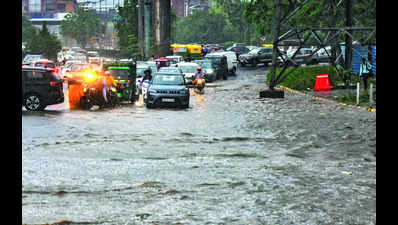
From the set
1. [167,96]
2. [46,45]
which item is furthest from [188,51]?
[167,96]

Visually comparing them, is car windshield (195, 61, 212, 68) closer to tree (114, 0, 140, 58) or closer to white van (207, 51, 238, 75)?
white van (207, 51, 238, 75)

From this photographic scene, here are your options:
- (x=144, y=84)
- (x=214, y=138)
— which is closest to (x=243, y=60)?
(x=144, y=84)

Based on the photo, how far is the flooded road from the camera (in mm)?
8695

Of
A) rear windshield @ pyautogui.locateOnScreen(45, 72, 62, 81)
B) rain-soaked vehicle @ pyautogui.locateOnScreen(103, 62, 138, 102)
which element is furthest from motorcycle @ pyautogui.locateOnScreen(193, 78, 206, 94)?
rear windshield @ pyautogui.locateOnScreen(45, 72, 62, 81)

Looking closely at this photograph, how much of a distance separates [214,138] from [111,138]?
2.73m

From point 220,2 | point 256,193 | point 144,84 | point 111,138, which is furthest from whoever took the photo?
point 220,2

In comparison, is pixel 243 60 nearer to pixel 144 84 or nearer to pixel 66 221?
pixel 144 84

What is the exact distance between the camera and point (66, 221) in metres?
8.12

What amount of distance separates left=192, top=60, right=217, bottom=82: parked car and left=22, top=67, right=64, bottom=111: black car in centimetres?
2596

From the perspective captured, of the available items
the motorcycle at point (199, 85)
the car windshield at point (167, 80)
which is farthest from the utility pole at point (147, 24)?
the car windshield at point (167, 80)

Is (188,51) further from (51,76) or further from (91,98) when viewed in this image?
(51,76)

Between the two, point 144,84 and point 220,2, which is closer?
point 144,84

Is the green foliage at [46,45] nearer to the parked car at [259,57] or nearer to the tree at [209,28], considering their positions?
the parked car at [259,57]
